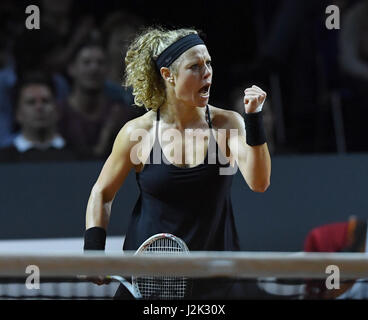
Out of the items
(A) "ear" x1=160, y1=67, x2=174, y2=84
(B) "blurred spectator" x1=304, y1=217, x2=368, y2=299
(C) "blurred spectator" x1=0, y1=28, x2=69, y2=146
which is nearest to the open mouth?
(A) "ear" x1=160, y1=67, x2=174, y2=84

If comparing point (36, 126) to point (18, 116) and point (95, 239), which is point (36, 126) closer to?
point (18, 116)

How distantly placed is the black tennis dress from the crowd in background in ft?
5.22

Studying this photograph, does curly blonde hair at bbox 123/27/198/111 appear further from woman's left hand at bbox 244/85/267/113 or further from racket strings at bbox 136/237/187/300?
racket strings at bbox 136/237/187/300

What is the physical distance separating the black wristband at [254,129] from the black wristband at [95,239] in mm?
504

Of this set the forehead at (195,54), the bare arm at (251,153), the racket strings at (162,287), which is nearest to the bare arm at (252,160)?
the bare arm at (251,153)

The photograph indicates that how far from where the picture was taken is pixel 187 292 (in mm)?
2318

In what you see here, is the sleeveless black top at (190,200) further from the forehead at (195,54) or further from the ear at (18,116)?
the ear at (18,116)

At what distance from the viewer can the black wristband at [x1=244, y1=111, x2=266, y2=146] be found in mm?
2064

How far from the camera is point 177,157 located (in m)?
2.30

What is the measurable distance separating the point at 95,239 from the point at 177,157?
1.07 feet

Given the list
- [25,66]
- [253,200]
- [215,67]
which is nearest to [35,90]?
[25,66]

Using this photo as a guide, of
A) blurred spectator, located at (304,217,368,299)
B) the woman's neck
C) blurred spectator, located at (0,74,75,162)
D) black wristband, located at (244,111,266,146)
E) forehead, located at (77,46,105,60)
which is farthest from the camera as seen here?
forehead, located at (77,46,105,60)

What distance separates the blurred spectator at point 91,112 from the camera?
3854mm
